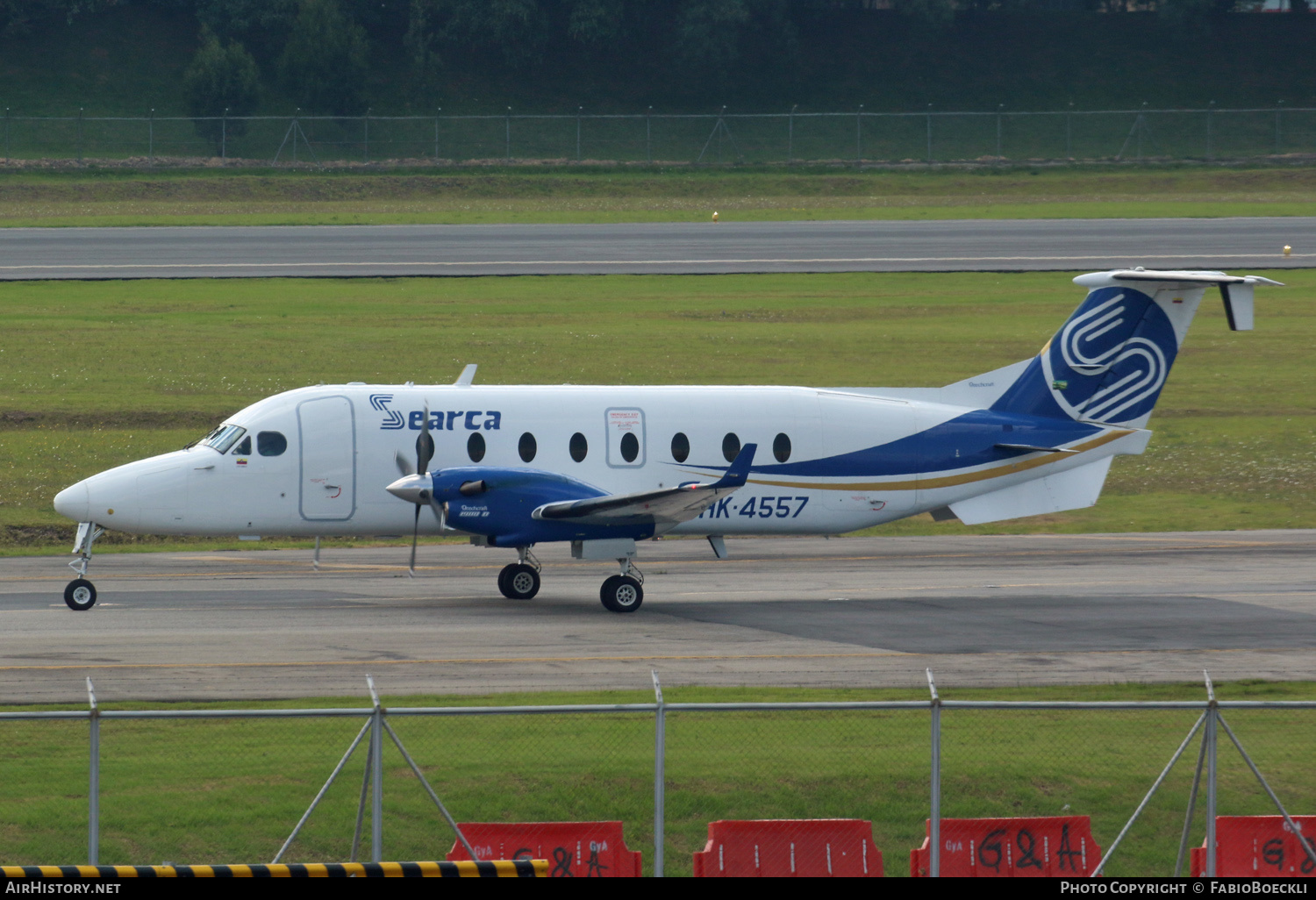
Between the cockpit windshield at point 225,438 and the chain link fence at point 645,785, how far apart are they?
7829 mm

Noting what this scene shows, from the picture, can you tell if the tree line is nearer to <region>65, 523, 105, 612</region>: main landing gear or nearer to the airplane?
the airplane

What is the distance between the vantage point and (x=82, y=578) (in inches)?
937

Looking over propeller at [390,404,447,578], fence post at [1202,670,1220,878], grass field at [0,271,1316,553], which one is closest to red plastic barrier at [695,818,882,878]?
fence post at [1202,670,1220,878]

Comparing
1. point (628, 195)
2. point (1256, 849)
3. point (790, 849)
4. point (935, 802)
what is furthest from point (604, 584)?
point (628, 195)

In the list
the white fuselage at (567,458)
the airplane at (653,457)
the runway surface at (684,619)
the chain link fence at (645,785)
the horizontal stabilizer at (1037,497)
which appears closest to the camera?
the chain link fence at (645,785)

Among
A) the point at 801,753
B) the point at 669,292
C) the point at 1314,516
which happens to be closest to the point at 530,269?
the point at 669,292

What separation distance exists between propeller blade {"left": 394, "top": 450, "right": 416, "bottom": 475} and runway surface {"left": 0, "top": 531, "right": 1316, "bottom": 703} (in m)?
2.19

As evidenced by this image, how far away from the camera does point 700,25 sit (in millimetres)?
99625

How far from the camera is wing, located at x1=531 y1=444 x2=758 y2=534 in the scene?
2303 cm

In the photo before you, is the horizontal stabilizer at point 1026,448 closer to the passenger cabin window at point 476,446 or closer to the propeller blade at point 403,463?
the passenger cabin window at point 476,446

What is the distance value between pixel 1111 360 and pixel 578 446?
9.56m

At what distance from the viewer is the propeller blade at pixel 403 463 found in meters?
24.4

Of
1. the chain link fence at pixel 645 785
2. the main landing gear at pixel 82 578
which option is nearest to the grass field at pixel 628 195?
the main landing gear at pixel 82 578

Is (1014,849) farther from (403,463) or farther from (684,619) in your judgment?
(403,463)
